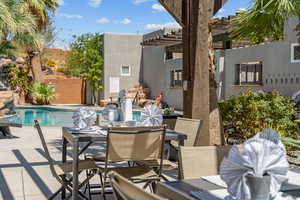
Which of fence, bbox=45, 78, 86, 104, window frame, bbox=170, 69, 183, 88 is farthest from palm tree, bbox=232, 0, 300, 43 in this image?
fence, bbox=45, 78, 86, 104

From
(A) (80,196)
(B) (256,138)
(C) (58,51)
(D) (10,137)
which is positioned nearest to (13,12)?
(D) (10,137)

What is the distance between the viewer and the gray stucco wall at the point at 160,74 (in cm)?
1855

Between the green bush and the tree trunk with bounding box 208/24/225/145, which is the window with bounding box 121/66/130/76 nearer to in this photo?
the green bush

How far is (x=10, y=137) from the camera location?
952 cm

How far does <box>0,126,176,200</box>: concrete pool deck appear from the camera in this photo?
4.68m

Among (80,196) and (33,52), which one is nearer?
(80,196)

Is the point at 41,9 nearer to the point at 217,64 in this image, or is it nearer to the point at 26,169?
the point at 217,64

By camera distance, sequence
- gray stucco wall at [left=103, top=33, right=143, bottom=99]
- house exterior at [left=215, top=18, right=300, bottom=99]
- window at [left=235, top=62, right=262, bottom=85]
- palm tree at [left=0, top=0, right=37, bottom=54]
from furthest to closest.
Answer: gray stucco wall at [left=103, top=33, right=143, bottom=99] → window at [left=235, top=62, right=262, bottom=85] → palm tree at [left=0, top=0, right=37, bottom=54] → house exterior at [left=215, top=18, right=300, bottom=99]

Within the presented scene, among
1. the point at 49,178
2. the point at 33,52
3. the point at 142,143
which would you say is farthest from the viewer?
the point at 33,52

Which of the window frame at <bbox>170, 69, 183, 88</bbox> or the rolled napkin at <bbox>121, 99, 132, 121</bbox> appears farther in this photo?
the window frame at <bbox>170, 69, 183, 88</bbox>

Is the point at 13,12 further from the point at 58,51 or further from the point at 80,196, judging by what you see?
the point at 58,51

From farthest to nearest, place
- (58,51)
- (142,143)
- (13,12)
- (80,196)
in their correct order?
(58,51) → (13,12) → (80,196) → (142,143)

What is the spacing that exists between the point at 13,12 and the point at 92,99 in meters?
11.0

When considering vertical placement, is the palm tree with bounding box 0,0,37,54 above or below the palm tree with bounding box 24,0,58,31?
below
